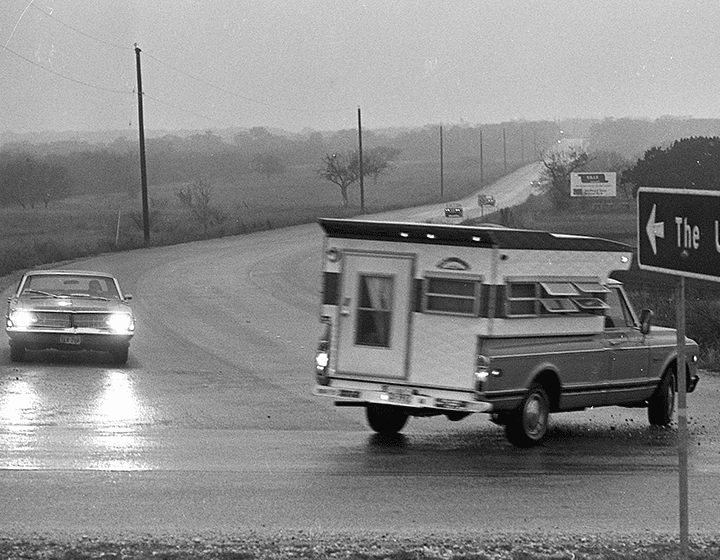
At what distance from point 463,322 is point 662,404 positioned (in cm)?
367

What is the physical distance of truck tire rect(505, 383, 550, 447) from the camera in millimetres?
13102

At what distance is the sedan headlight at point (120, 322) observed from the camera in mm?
20922

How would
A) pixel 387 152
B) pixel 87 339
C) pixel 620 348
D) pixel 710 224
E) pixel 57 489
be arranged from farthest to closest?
pixel 387 152 < pixel 87 339 < pixel 620 348 < pixel 57 489 < pixel 710 224

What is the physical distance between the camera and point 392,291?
1331 cm

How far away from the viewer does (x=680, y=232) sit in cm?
711

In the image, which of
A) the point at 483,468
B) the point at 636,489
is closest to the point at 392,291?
the point at 483,468

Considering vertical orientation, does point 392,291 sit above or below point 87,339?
above

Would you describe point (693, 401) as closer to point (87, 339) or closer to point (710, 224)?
point (87, 339)

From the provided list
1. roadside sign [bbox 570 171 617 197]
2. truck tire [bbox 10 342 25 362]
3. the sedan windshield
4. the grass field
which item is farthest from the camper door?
roadside sign [bbox 570 171 617 197]

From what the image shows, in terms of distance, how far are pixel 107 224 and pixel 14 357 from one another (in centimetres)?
6698

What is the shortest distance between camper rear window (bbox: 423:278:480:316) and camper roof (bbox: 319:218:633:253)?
40cm

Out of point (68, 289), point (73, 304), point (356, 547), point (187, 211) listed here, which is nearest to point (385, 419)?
point (356, 547)

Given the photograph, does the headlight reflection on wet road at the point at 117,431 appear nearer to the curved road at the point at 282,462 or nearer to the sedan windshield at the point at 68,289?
the curved road at the point at 282,462

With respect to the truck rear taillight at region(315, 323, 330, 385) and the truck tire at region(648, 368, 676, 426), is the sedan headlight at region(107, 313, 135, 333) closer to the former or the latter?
the truck rear taillight at region(315, 323, 330, 385)
